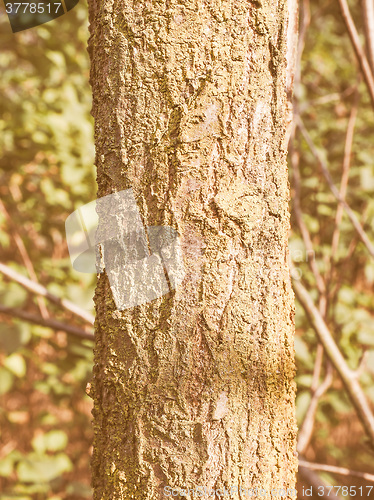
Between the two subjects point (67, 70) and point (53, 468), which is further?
point (67, 70)

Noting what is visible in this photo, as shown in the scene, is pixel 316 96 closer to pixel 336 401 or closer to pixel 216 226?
pixel 336 401

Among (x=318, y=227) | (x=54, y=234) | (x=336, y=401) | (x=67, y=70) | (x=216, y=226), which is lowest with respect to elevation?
(x=336, y=401)

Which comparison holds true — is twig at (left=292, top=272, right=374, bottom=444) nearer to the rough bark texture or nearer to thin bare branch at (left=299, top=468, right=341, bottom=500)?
thin bare branch at (left=299, top=468, right=341, bottom=500)

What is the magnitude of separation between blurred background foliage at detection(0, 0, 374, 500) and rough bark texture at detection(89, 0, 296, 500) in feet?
2.96

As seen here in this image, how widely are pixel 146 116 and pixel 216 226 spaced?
16 centimetres

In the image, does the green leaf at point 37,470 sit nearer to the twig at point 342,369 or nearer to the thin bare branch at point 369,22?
the twig at point 342,369

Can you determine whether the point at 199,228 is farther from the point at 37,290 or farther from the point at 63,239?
the point at 63,239

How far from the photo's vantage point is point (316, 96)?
3.03 m

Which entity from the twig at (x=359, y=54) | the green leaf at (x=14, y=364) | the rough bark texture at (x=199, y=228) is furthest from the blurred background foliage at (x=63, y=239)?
the rough bark texture at (x=199, y=228)

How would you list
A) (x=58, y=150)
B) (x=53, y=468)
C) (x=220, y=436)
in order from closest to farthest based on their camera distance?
(x=220, y=436) → (x=53, y=468) → (x=58, y=150)

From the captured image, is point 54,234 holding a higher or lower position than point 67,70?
lower

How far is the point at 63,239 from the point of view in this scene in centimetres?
275

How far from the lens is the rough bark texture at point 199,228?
53 cm

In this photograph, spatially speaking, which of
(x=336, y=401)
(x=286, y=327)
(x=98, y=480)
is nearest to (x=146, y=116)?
(x=286, y=327)
